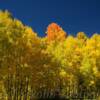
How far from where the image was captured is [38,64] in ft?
165

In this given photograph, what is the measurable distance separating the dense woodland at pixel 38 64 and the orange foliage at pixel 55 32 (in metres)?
18.0

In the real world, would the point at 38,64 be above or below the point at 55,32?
below

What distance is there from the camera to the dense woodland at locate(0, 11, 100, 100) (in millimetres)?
43344

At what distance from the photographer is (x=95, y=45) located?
2645 inches

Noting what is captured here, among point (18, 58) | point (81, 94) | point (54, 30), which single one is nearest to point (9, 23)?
point (18, 58)

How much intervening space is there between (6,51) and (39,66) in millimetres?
9697

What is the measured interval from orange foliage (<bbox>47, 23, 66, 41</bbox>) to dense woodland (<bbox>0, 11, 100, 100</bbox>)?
18.0m

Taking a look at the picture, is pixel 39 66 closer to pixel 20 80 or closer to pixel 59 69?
pixel 20 80

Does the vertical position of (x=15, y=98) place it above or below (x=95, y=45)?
below

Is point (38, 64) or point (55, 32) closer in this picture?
point (38, 64)

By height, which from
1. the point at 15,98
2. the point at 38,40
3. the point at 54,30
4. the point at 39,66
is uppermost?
the point at 54,30

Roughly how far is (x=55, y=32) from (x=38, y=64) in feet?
153

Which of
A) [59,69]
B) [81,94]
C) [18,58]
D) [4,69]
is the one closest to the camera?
[4,69]

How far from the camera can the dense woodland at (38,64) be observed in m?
43.3
